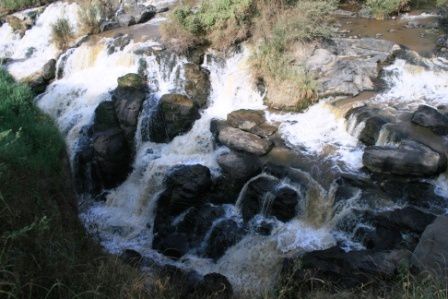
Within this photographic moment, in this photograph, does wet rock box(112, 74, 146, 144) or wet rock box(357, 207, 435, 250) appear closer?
wet rock box(357, 207, 435, 250)

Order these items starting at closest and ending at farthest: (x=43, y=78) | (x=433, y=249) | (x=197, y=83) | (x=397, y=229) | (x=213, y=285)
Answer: (x=433, y=249) → (x=213, y=285) → (x=397, y=229) → (x=197, y=83) → (x=43, y=78)

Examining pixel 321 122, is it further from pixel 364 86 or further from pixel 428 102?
pixel 428 102

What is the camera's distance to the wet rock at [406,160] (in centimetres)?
706

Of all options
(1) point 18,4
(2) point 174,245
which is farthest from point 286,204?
(1) point 18,4

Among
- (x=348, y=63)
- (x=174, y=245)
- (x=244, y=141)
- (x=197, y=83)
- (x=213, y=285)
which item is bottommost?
(x=174, y=245)

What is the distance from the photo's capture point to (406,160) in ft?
23.4

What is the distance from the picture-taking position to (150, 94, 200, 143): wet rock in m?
9.45

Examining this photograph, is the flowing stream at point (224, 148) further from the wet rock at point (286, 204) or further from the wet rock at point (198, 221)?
the wet rock at point (198, 221)

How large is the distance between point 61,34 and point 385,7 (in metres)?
9.07

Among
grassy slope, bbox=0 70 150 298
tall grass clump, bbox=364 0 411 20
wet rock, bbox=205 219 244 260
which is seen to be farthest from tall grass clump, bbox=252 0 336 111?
grassy slope, bbox=0 70 150 298

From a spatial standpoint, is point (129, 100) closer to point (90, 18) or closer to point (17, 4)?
point (90, 18)

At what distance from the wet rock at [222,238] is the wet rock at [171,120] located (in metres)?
2.73

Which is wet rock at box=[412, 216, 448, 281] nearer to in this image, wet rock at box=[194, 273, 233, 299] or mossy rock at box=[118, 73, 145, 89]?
wet rock at box=[194, 273, 233, 299]

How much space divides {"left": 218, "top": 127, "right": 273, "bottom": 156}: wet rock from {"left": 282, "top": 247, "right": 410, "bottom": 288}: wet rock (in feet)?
8.20
